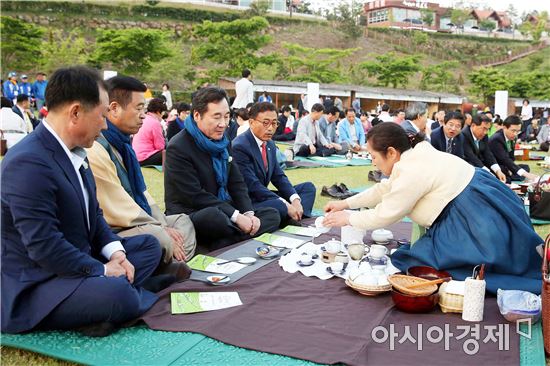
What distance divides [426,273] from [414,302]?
35 cm

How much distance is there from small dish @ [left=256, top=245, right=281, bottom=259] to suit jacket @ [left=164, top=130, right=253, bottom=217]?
0.47m

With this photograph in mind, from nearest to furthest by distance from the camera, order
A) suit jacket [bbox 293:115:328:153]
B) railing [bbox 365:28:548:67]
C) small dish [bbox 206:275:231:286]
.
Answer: small dish [bbox 206:275:231:286], suit jacket [bbox 293:115:328:153], railing [bbox 365:28:548:67]

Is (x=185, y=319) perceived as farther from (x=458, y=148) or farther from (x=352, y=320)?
(x=458, y=148)

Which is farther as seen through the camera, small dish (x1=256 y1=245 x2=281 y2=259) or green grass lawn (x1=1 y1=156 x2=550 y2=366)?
green grass lawn (x1=1 y1=156 x2=550 y2=366)

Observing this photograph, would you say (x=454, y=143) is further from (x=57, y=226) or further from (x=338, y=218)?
(x=57, y=226)

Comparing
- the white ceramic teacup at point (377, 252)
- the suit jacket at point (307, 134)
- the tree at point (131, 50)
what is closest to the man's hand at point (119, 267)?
the white ceramic teacup at point (377, 252)

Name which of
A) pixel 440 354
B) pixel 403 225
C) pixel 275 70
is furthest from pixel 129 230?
pixel 275 70

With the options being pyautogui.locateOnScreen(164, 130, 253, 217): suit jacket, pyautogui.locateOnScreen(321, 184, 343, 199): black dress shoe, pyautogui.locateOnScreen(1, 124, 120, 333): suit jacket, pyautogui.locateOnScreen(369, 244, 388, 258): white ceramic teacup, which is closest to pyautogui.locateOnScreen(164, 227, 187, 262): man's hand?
pyautogui.locateOnScreen(164, 130, 253, 217): suit jacket

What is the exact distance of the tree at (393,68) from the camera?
97.2 feet

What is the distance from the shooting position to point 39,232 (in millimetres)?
2104

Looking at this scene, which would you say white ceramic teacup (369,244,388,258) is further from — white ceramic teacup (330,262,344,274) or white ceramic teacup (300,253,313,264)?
white ceramic teacup (300,253,313,264)

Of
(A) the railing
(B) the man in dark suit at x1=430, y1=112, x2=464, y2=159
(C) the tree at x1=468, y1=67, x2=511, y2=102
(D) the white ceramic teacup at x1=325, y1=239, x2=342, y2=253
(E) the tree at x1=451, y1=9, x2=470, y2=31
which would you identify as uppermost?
(E) the tree at x1=451, y1=9, x2=470, y2=31

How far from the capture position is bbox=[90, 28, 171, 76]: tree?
2223 centimetres

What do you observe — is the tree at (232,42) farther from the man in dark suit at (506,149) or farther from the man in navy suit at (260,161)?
the man in navy suit at (260,161)
